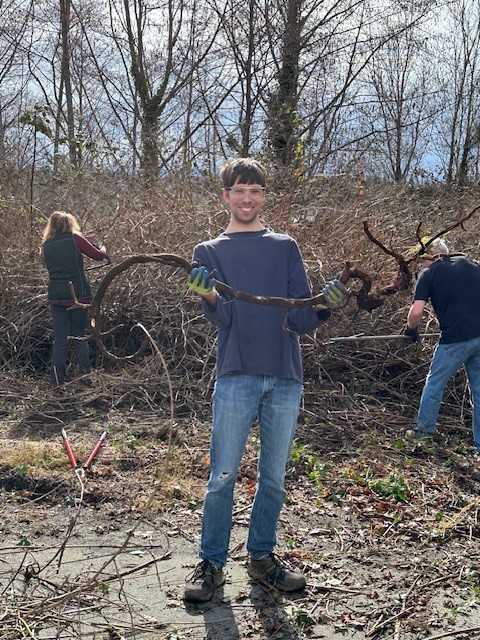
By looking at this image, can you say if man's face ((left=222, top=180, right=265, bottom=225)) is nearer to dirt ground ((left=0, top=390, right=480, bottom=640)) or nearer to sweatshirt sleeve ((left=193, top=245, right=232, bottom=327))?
sweatshirt sleeve ((left=193, top=245, right=232, bottom=327))

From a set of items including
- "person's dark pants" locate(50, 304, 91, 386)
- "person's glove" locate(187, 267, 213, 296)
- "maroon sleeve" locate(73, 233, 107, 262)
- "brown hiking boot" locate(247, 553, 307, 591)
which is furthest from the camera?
"person's dark pants" locate(50, 304, 91, 386)

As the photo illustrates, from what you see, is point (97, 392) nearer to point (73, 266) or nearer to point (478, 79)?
point (73, 266)

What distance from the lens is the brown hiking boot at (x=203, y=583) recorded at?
3100 mm

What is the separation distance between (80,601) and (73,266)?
4073 millimetres

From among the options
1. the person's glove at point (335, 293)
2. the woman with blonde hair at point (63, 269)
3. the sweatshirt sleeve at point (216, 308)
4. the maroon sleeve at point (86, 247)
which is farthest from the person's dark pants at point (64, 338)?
the person's glove at point (335, 293)

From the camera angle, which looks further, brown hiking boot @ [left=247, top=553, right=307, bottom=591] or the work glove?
brown hiking boot @ [left=247, top=553, right=307, bottom=591]

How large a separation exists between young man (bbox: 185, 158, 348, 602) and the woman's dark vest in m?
3.82

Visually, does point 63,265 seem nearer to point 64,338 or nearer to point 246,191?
point 64,338

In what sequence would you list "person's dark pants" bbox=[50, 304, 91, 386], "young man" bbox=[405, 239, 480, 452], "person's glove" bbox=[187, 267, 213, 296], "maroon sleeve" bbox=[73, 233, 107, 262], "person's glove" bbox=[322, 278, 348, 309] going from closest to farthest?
"person's glove" bbox=[187, 267, 213, 296] → "person's glove" bbox=[322, 278, 348, 309] → "young man" bbox=[405, 239, 480, 452] → "maroon sleeve" bbox=[73, 233, 107, 262] → "person's dark pants" bbox=[50, 304, 91, 386]

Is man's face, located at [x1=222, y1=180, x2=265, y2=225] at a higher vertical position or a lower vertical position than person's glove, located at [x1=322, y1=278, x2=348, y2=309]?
higher

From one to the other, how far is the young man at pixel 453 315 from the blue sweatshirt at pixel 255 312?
2.61 meters

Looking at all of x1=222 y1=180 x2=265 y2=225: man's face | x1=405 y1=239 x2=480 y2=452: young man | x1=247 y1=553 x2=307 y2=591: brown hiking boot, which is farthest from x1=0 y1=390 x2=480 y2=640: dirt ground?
x1=222 y1=180 x2=265 y2=225: man's face

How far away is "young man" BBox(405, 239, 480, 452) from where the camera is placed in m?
5.33

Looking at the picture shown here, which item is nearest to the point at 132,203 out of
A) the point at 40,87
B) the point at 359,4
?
the point at 359,4
